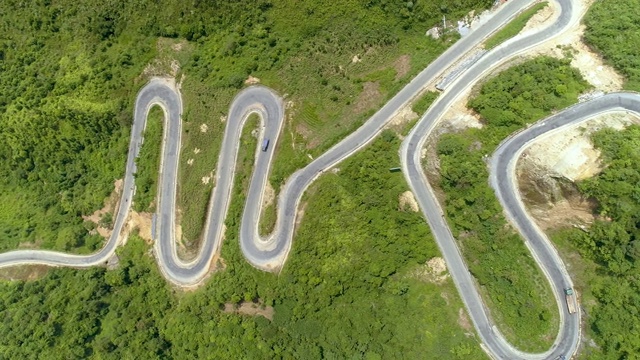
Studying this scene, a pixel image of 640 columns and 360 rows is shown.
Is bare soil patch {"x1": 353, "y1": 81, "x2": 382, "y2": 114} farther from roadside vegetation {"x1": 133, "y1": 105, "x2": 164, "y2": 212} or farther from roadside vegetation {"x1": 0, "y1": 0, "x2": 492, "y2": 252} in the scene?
roadside vegetation {"x1": 133, "y1": 105, "x2": 164, "y2": 212}

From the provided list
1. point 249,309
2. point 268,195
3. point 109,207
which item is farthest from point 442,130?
point 109,207

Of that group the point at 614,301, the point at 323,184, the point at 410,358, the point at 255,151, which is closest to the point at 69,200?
the point at 255,151

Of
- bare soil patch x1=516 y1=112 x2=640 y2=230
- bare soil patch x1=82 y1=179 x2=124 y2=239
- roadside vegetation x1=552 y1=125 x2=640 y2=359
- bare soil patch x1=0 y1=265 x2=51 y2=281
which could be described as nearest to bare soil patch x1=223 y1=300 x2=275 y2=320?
bare soil patch x1=82 y1=179 x2=124 y2=239

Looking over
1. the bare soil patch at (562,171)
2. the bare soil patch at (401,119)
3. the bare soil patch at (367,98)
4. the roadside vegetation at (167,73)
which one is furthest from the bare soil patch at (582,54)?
the bare soil patch at (367,98)

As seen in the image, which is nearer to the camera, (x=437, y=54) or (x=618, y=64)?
(x=618, y=64)

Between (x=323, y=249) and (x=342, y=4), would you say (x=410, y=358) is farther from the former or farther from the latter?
(x=342, y=4)
